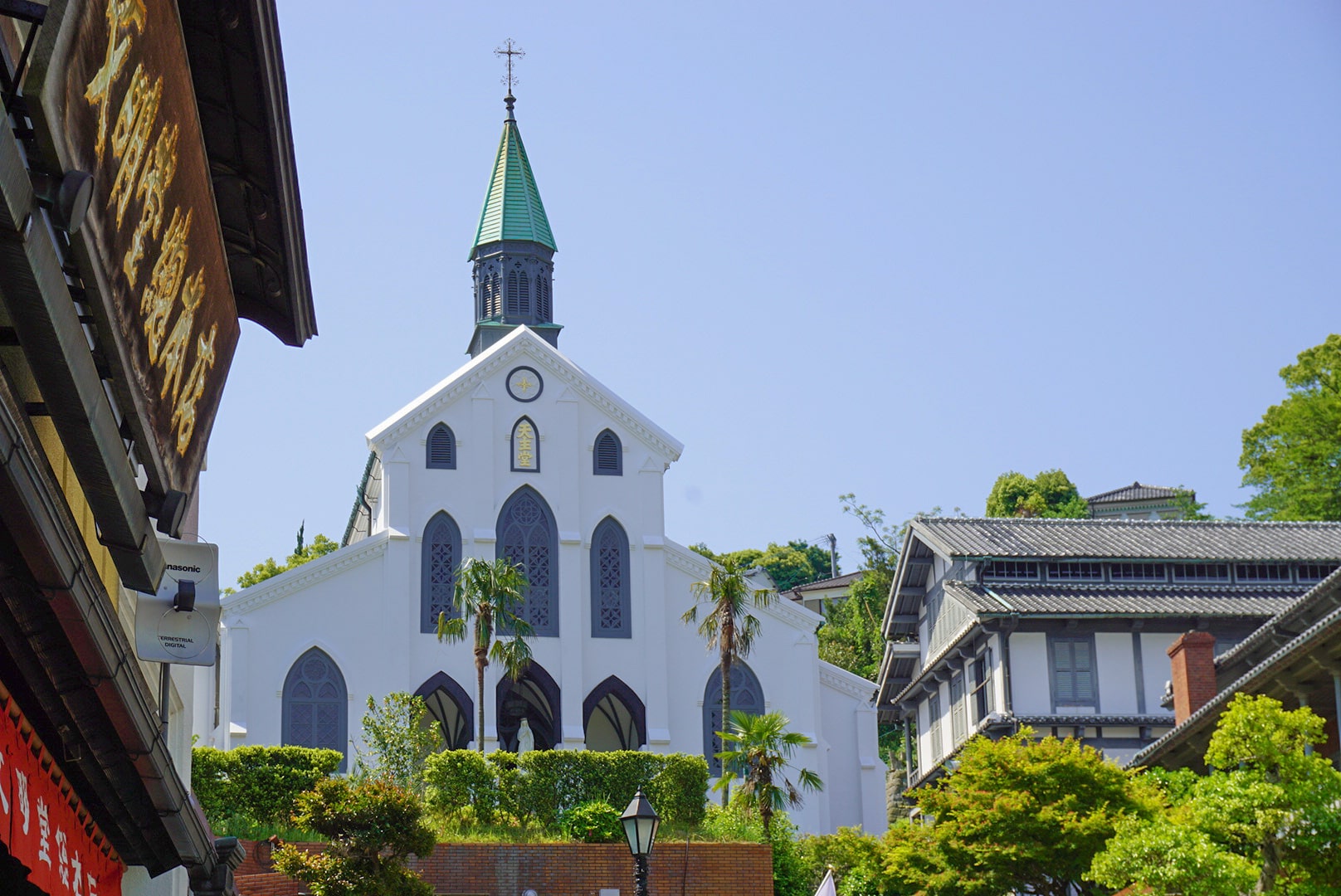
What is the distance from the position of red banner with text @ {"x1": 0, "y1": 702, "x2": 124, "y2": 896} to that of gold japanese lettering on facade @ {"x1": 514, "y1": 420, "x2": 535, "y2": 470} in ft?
137

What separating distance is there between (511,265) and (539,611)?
645 inches

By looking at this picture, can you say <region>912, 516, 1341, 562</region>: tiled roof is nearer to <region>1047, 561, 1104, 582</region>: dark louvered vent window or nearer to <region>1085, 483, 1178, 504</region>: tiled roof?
<region>1047, 561, 1104, 582</region>: dark louvered vent window

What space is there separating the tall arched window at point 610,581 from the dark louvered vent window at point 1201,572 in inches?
681

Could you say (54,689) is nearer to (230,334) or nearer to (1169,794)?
(230,334)

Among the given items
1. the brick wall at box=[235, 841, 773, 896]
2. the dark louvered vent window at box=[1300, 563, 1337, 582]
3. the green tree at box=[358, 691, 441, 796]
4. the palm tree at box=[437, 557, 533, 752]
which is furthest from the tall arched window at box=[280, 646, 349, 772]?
the dark louvered vent window at box=[1300, 563, 1337, 582]

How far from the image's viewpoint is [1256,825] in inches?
728

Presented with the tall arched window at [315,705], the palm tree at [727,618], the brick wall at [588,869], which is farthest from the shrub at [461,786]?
the tall arched window at [315,705]

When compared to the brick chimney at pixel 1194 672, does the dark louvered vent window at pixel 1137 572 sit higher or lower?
higher

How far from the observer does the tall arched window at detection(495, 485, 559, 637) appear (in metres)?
53.8

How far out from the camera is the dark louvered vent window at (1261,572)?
143 ft

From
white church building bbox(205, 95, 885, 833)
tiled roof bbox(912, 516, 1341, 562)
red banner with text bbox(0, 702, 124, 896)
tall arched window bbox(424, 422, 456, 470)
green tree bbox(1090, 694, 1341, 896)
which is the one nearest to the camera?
red banner with text bbox(0, 702, 124, 896)

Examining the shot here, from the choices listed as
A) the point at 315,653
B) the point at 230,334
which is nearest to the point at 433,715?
the point at 315,653

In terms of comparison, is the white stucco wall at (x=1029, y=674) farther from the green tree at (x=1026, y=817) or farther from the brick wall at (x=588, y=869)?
the green tree at (x=1026, y=817)

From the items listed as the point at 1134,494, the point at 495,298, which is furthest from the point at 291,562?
the point at 1134,494
